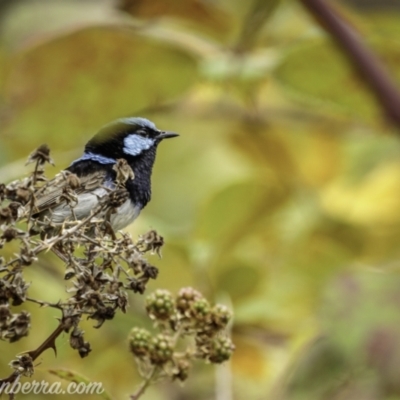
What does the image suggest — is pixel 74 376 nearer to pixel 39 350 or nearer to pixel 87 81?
pixel 39 350

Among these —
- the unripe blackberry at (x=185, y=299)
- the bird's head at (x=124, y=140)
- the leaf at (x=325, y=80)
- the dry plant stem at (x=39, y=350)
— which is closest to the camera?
the dry plant stem at (x=39, y=350)

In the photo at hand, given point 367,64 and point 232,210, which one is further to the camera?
point 232,210

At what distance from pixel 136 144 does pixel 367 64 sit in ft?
1.55

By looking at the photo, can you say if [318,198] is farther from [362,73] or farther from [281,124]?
[362,73]

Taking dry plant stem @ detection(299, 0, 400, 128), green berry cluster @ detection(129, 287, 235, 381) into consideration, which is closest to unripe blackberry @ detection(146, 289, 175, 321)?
green berry cluster @ detection(129, 287, 235, 381)

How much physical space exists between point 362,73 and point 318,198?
96cm

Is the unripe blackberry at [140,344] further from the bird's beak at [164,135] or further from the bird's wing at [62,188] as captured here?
the bird's beak at [164,135]

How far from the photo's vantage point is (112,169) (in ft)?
4.24

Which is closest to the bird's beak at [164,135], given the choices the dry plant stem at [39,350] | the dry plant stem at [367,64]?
the dry plant stem at [367,64]

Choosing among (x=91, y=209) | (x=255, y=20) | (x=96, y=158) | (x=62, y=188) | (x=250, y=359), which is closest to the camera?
(x=62, y=188)

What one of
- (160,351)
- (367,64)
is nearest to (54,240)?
(160,351)

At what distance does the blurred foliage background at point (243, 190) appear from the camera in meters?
1.62

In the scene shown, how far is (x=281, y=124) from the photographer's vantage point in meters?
2.55

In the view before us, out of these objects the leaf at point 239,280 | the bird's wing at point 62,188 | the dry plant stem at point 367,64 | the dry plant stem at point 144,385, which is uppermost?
the dry plant stem at point 367,64
